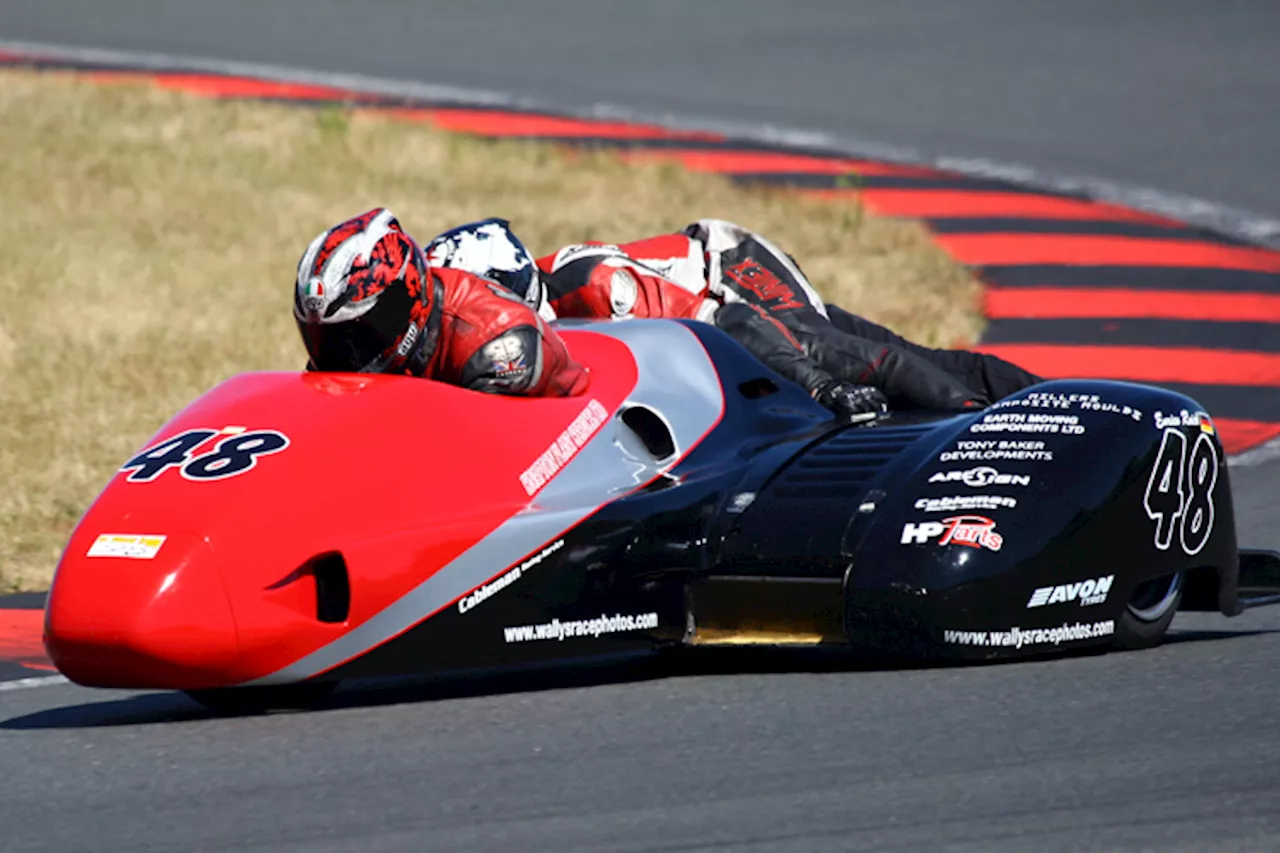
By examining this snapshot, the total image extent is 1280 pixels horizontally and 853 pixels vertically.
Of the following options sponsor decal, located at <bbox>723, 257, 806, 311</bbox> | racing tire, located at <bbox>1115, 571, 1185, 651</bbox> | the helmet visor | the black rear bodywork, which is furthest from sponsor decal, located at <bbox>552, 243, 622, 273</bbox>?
racing tire, located at <bbox>1115, 571, 1185, 651</bbox>

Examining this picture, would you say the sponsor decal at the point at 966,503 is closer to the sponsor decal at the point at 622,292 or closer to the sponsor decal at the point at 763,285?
the sponsor decal at the point at 622,292

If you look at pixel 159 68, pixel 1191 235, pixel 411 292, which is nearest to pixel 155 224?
pixel 159 68

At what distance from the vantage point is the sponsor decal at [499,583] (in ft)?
15.0

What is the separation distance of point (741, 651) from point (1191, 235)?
6562 millimetres

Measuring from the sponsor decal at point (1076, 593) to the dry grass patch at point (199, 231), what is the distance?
3.16m

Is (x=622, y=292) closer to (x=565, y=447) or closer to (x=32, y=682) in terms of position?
(x=565, y=447)

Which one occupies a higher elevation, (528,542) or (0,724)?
(528,542)

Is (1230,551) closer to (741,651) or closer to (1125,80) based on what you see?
(741,651)

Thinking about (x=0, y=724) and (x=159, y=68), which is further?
(x=159, y=68)

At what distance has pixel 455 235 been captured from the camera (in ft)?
19.4

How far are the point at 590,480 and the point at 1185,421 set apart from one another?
1393 mm

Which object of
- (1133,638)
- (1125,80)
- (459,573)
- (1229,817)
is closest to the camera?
(1229,817)

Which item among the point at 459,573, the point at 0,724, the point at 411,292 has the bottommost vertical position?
the point at 0,724

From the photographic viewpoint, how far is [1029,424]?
4977 mm
